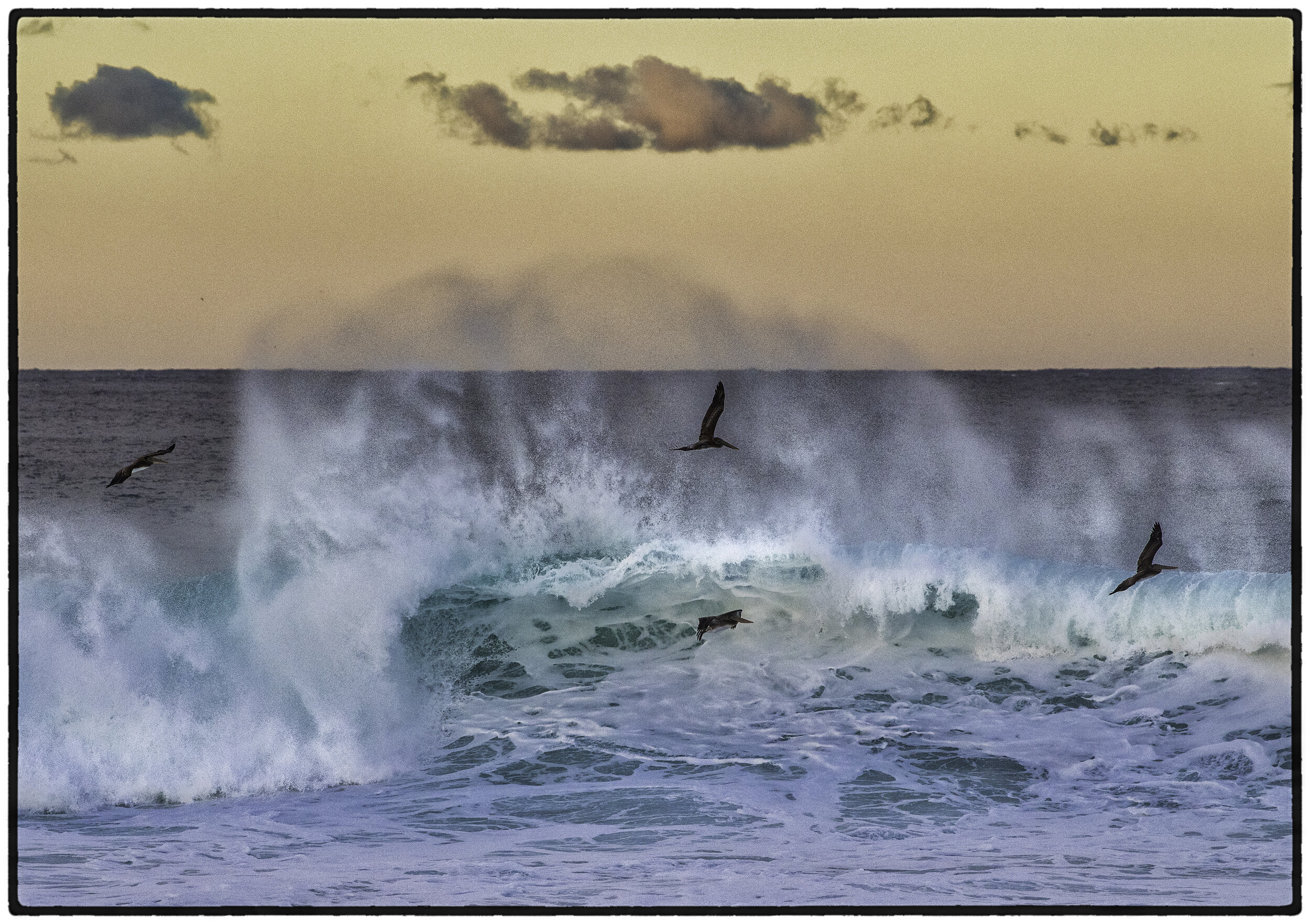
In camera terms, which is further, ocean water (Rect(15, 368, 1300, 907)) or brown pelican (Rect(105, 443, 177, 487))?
brown pelican (Rect(105, 443, 177, 487))

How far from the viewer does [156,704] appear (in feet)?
33.2

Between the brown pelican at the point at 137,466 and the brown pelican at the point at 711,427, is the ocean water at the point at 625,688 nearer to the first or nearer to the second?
the brown pelican at the point at 137,466

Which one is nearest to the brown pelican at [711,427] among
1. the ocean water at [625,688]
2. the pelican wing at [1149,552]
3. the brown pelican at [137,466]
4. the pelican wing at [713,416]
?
the pelican wing at [713,416]

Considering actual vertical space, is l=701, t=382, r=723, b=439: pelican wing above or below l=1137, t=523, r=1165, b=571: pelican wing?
above

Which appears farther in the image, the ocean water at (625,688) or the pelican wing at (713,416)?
the pelican wing at (713,416)

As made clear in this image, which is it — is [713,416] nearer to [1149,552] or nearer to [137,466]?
[1149,552]

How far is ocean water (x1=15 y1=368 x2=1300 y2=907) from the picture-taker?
7965 millimetres

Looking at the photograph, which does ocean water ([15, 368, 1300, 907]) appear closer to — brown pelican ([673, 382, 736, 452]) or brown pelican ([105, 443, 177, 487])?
brown pelican ([105, 443, 177, 487])

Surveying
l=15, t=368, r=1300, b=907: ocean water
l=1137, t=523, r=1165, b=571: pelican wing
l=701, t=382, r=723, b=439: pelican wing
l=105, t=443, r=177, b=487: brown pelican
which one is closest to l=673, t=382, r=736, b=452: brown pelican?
l=701, t=382, r=723, b=439: pelican wing

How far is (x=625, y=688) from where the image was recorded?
11133mm

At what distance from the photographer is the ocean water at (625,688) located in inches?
314

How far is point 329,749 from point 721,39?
523 cm

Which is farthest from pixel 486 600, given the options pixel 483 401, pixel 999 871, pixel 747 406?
pixel 483 401

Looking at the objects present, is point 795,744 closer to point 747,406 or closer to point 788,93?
point 788,93
